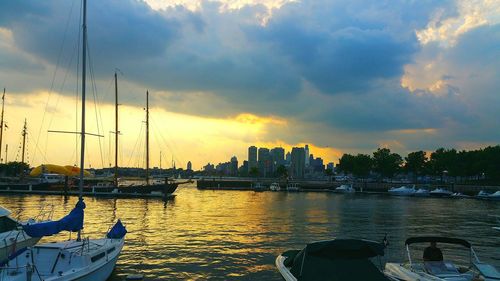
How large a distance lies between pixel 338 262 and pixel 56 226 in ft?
41.7

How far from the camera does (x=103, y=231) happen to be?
37.9 m

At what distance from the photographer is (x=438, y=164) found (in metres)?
168

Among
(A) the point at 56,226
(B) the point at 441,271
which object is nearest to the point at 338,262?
(B) the point at 441,271

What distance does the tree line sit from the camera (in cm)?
14575

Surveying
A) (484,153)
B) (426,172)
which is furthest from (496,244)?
(426,172)

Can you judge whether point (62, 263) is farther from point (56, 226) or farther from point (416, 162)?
point (416, 162)

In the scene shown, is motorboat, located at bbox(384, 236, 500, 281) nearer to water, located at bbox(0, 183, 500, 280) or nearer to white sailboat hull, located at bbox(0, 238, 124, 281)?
water, located at bbox(0, 183, 500, 280)

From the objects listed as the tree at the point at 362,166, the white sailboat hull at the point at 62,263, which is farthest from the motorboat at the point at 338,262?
the tree at the point at 362,166

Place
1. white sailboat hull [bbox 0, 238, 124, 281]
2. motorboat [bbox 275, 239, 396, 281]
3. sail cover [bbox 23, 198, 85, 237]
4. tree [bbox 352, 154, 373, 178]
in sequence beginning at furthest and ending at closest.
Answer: tree [bbox 352, 154, 373, 178], sail cover [bbox 23, 198, 85, 237], white sailboat hull [bbox 0, 238, 124, 281], motorboat [bbox 275, 239, 396, 281]

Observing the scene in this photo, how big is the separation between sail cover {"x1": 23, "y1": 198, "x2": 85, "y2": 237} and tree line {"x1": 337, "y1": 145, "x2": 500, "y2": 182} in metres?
147

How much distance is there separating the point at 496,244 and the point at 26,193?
93446mm

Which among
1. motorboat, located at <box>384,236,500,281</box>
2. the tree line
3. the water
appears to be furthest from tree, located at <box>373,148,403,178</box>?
motorboat, located at <box>384,236,500,281</box>

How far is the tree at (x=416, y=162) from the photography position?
7023 inches

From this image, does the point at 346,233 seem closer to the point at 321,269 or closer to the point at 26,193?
the point at 321,269
